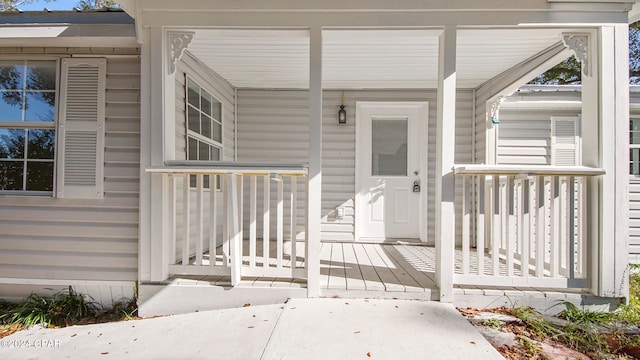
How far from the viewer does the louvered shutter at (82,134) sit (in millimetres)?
2822

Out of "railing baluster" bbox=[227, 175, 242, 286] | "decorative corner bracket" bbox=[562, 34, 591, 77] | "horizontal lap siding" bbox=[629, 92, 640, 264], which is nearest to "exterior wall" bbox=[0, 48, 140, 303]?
"railing baluster" bbox=[227, 175, 242, 286]

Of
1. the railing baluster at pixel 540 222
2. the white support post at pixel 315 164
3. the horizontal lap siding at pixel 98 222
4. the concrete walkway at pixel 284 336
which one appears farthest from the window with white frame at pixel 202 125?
the railing baluster at pixel 540 222

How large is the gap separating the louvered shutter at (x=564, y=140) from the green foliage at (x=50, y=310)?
5468mm

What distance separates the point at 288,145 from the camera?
15.0 feet

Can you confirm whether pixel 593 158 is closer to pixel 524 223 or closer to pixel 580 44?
pixel 524 223

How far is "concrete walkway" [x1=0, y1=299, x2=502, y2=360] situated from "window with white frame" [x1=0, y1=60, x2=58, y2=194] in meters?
1.28

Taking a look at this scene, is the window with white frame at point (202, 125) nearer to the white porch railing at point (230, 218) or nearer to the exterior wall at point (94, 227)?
the exterior wall at point (94, 227)

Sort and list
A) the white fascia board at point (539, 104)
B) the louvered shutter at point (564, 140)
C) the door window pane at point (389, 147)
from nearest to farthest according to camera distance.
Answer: the white fascia board at point (539, 104), the louvered shutter at point (564, 140), the door window pane at point (389, 147)

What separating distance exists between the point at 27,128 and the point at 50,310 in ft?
5.17

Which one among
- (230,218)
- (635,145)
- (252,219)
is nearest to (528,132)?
(635,145)

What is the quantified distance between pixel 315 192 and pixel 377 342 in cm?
111

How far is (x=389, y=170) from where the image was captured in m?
4.57

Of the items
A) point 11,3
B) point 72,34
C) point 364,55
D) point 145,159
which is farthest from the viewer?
point 11,3

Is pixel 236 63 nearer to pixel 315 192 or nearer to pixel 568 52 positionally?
pixel 315 192
